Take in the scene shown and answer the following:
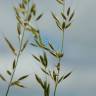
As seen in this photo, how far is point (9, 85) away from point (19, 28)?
0.64m

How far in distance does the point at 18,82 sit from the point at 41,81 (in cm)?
24

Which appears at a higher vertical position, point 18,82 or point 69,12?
point 69,12

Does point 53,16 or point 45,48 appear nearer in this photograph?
point 45,48

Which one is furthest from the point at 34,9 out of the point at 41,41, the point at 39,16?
the point at 41,41

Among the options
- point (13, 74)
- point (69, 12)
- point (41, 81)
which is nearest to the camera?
point (13, 74)

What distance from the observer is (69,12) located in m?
3.79

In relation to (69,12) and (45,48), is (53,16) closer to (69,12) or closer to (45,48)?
(69,12)

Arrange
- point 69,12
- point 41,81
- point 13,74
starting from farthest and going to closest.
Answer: point 69,12
point 41,81
point 13,74

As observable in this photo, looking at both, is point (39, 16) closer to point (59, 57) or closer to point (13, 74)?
point (59, 57)

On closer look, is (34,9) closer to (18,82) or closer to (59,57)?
(59,57)

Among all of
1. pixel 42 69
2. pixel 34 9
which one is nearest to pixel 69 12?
pixel 34 9

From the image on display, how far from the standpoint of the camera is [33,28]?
3504 millimetres

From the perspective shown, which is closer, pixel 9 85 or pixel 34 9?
pixel 9 85

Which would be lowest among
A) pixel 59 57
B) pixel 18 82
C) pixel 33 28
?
pixel 18 82
